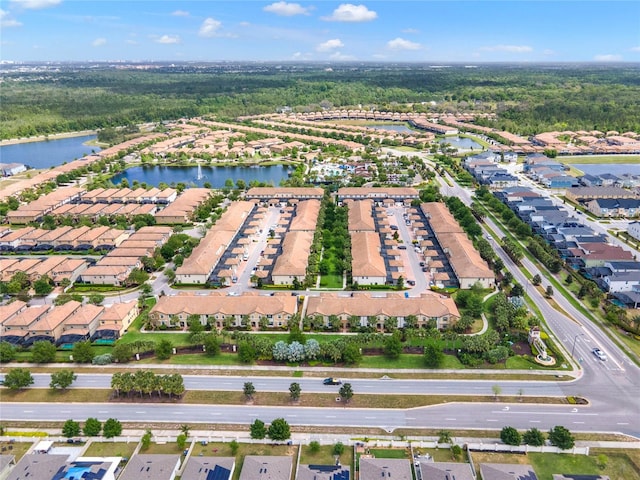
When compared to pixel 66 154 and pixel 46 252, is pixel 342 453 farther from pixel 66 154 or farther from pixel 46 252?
pixel 66 154

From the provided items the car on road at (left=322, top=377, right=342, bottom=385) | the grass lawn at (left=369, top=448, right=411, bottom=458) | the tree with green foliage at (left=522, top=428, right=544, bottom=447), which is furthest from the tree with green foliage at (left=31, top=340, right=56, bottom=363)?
the tree with green foliage at (left=522, top=428, right=544, bottom=447)

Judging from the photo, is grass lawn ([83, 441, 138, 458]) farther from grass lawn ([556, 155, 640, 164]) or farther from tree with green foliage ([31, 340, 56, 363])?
grass lawn ([556, 155, 640, 164])

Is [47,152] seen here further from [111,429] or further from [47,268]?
[111,429]

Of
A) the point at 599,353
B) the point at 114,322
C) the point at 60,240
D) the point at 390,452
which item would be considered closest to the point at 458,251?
the point at 599,353

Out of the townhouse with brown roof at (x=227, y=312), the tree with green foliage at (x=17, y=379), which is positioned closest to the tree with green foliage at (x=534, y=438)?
the townhouse with brown roof at (x=227, y=312)

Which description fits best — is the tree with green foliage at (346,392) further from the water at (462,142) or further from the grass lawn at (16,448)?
the water at (462,142)

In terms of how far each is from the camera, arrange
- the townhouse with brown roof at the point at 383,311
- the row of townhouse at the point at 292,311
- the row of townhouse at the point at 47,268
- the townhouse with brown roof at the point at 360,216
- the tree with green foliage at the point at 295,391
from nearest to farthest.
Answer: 1. the tree with green foliage at the point at 295,391
2. the townhouse with brown roof at the point at 383,311
3. the row of townhouse at the point at 292,311
4. the row of townhouse at the point at 47,268
5. the townhouse with brown roof at the point at 360,216
